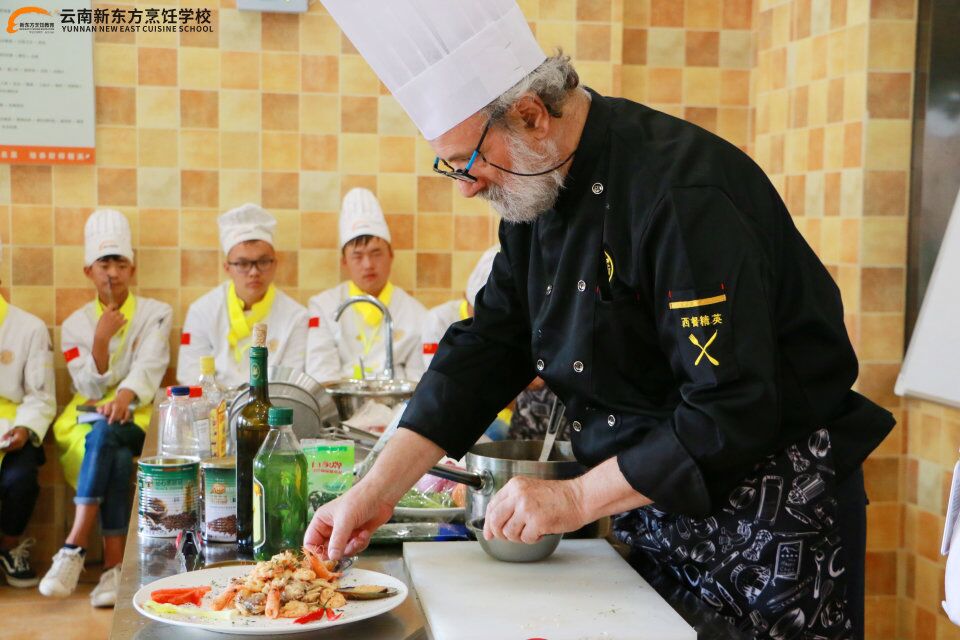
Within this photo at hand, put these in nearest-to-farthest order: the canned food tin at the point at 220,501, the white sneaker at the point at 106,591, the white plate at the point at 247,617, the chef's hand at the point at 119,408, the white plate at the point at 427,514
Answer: the white plate at the point at 247,617 → the canned food tin at the point at 220,501 → the white plate at the point at 427,514 → the white sneaker at the point at 106,591 → the chef's hand at the point at 119,408

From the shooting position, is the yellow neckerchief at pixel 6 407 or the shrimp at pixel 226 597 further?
the yellow neckerchief at pixel 6 407

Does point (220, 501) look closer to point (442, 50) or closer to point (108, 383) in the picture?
point (442, 50)

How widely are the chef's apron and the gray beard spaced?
1.72ft

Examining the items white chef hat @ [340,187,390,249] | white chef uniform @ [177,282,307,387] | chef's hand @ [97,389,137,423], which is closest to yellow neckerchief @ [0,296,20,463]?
chef's hand @ [97,389,137,423]

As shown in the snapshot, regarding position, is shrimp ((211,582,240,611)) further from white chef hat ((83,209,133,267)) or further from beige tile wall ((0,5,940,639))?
white chef hat ((83,209,133,267))

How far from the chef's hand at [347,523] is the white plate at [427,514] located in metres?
0.17

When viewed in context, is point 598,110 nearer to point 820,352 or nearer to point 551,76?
point 551,76

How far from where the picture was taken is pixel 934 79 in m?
3.81

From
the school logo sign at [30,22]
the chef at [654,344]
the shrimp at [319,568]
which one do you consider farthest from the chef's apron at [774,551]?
the school logo sign at [30,22]

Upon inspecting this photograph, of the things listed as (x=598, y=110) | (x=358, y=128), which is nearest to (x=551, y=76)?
(x=598, y=110)

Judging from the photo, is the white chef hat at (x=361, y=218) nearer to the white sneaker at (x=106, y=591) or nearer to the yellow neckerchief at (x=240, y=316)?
the yellow neckerchief at (x=240, y=316)

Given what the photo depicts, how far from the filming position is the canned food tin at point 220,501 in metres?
1.72

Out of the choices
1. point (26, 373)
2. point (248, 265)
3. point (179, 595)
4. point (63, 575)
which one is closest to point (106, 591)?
point (63, 575)

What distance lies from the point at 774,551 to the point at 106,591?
3592mm
